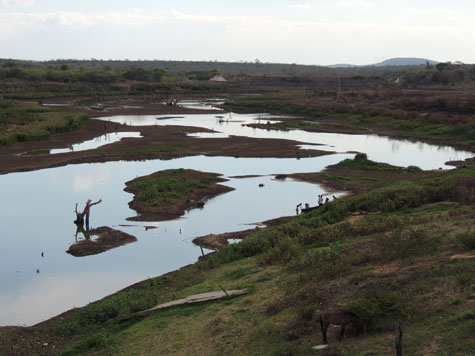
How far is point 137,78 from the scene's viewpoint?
140 metres

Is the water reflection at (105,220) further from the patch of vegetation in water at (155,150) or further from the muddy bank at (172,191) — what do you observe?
the patch of vegetation in water at (155,150)

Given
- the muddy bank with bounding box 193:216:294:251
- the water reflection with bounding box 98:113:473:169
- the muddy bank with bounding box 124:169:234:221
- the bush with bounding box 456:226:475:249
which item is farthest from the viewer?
the water reflection with bounding box 98:113:473:169

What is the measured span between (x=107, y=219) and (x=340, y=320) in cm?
1921

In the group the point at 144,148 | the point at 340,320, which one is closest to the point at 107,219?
the point at 340,320

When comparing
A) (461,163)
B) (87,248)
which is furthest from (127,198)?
(461,163)

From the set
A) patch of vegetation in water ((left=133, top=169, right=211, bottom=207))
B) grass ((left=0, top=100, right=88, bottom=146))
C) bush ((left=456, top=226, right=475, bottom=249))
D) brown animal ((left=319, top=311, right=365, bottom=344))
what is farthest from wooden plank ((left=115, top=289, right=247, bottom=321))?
grass ((left=0, top=100, right=88, bottom=146))

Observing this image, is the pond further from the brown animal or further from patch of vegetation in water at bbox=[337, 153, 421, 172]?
the brown animal

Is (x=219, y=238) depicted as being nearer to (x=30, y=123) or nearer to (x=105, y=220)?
(x=105, y=220)

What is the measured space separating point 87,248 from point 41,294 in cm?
440

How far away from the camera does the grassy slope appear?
9.48m

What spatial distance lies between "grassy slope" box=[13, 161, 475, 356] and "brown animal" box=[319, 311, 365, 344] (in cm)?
21

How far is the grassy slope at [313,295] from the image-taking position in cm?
948

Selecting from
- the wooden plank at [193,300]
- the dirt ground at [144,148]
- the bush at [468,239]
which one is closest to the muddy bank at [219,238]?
the wooden plank at [193,300]

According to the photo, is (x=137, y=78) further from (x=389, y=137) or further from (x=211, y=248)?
(x=211, y=248)
